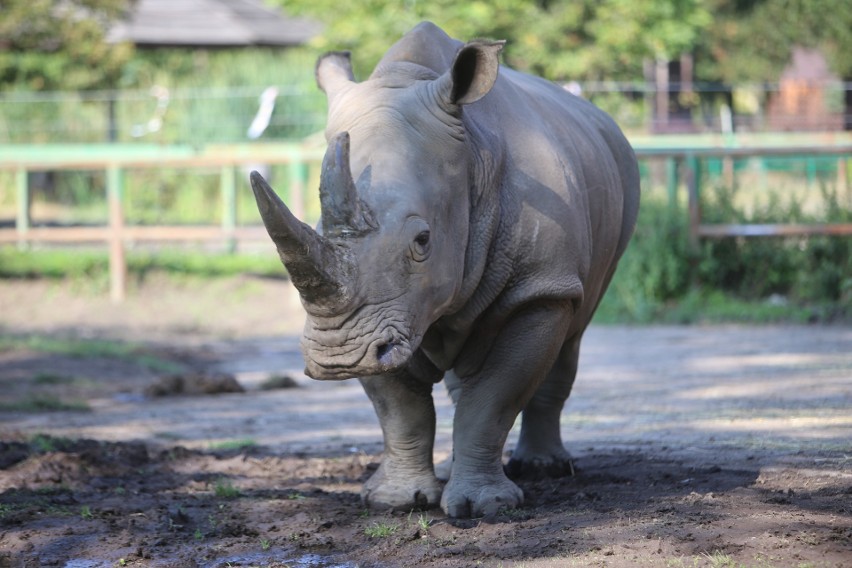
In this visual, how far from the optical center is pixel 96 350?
1125 centimetres

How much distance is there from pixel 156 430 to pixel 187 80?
73.6 feet

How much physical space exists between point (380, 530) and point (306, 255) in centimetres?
122

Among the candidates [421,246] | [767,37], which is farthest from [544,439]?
[767,37]

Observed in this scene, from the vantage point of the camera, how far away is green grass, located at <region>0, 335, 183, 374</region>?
35.9 feet

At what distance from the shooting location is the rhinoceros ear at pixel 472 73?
4.82 m

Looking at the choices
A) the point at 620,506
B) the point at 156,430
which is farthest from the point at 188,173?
the point at 620,506

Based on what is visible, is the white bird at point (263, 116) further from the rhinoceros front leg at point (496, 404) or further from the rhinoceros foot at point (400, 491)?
the rhinoceros front leg at point (496, 404)

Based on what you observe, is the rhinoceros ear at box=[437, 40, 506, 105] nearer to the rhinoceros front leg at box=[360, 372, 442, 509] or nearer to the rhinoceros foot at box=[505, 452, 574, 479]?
the rhinoceros front leg at box=[360, 372, 442, 509]

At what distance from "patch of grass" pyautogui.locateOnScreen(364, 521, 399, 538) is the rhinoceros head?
Answer: 72 cm

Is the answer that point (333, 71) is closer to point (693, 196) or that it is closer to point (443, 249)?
point (443, 249)

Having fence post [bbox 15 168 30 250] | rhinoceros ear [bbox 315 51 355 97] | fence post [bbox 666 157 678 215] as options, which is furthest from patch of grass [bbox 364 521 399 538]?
fence post [bbox 15 168 30 250]

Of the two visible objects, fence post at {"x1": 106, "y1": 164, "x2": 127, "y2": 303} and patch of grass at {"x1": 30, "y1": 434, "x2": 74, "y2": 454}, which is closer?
patch of grass at {"x1": 30, "y1": 434, "x2": 74, "y2": 454}

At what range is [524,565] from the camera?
4152mm

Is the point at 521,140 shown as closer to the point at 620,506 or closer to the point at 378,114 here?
the point at 378,114
